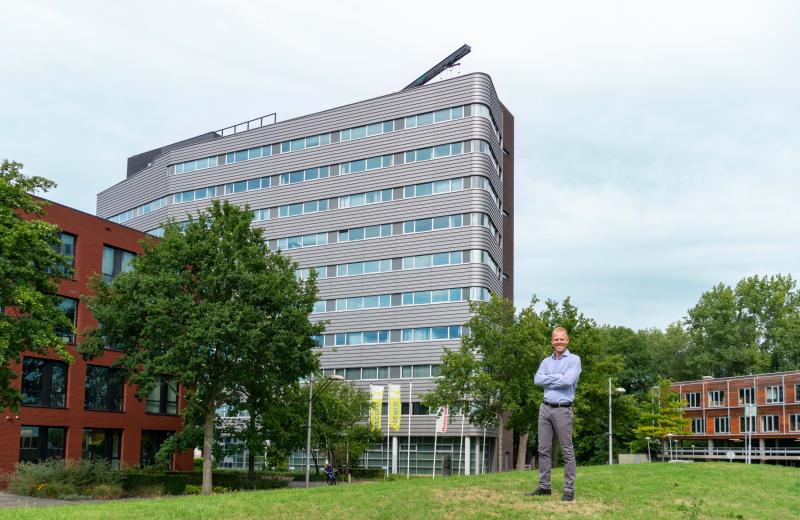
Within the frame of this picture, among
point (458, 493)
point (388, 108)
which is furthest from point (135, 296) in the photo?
point (388, 108)

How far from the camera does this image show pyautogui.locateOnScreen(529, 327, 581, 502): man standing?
13.3m

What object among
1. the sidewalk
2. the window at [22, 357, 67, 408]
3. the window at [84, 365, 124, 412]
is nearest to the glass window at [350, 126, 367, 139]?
the window at [84, 365, 124, 412]

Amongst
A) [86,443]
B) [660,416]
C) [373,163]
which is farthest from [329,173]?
[660,416]

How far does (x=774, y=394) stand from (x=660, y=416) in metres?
14.8

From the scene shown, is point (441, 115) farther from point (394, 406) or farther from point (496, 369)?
point (496, 369)

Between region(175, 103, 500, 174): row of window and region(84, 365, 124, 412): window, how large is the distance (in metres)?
33.1

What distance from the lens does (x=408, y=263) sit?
6875 centimetres

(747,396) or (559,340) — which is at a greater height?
(559,340)

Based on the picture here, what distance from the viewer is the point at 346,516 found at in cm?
1338

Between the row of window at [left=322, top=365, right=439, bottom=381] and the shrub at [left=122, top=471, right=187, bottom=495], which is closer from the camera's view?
the shrub at [left=122, top=471, right=187, bottom=495]

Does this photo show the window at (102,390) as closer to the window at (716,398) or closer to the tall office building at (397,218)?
the tall office building at (397,218)

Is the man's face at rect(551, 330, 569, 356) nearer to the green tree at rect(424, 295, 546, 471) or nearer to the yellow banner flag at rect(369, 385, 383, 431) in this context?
the green tree at rect(424, 295, 546, 471)

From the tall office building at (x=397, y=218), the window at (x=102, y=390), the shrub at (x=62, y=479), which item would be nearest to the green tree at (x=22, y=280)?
the shrub at (x=62, y=479)

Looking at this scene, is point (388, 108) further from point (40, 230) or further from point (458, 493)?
point (458, 493)
